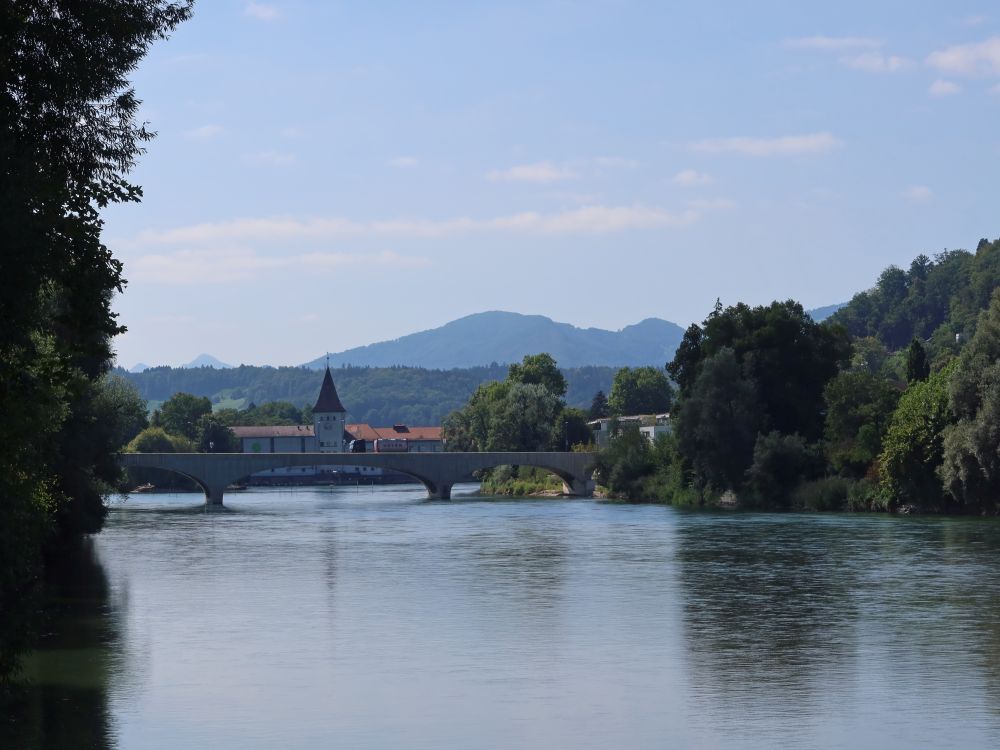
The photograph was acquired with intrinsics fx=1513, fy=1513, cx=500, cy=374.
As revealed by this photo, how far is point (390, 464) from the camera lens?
107062 millimetres

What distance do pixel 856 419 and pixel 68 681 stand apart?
2358 inches

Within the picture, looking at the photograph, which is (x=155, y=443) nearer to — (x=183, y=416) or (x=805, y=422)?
(x=183, y=416)

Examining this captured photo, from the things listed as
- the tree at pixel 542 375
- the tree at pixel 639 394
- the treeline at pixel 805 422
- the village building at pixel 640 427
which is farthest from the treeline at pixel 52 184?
the tree at pixel 639 394

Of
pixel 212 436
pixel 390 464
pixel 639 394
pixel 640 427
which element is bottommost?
pixel 390 464

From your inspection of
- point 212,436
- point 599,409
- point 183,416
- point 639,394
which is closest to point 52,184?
point 639,394

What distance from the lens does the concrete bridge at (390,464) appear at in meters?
105

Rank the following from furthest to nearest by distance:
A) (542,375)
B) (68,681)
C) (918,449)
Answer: (542,375) → (918,449) → (68,681)

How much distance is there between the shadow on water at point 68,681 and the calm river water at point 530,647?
76 millimetres

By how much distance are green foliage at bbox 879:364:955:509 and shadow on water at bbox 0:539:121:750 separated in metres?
40.3

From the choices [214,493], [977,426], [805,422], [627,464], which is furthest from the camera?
[214,493]

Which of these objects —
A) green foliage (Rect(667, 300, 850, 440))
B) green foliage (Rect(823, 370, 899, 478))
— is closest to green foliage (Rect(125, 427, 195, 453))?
green foliage (Rect(667, 300, 850, 440))

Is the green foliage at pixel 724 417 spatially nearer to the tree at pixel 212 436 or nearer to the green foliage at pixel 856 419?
the green foliage at pixel 856 419

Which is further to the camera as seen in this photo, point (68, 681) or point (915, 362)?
point (915, 362)

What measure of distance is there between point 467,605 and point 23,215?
76.5 feet
